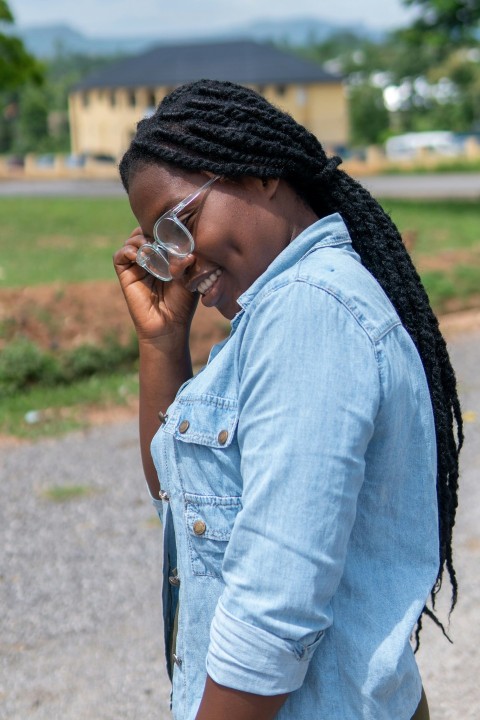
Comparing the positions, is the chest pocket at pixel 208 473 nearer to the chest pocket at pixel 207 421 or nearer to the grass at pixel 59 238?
the chest pocket at pixel 207 421

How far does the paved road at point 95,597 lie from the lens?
3.37 m

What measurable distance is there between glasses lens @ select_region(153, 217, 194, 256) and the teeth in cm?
6

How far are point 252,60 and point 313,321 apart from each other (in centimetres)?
6356

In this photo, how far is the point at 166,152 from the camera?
157 cm

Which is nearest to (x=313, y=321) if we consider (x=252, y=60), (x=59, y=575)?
(x=59, y=575)

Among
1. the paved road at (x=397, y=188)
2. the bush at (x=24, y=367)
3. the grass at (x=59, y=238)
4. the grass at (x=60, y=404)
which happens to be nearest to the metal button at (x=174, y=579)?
the grass at (x=60, y=404)

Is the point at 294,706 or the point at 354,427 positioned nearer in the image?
the point at 354,427

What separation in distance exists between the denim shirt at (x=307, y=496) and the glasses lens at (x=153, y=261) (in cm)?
26

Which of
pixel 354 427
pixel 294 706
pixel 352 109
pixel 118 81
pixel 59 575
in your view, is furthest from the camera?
pixel 118 81

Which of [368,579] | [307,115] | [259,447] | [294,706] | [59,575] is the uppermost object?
[259,447]

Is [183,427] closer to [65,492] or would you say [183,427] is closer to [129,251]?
[129,251]

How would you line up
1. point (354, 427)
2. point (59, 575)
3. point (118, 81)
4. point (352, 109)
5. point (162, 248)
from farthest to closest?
point (118, 81) < point (352, 109) < point (59, 575) < point (162, 248) < point (354, 427)

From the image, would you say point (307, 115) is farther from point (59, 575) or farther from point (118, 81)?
point (59, 575)

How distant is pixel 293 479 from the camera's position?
4.42ft
